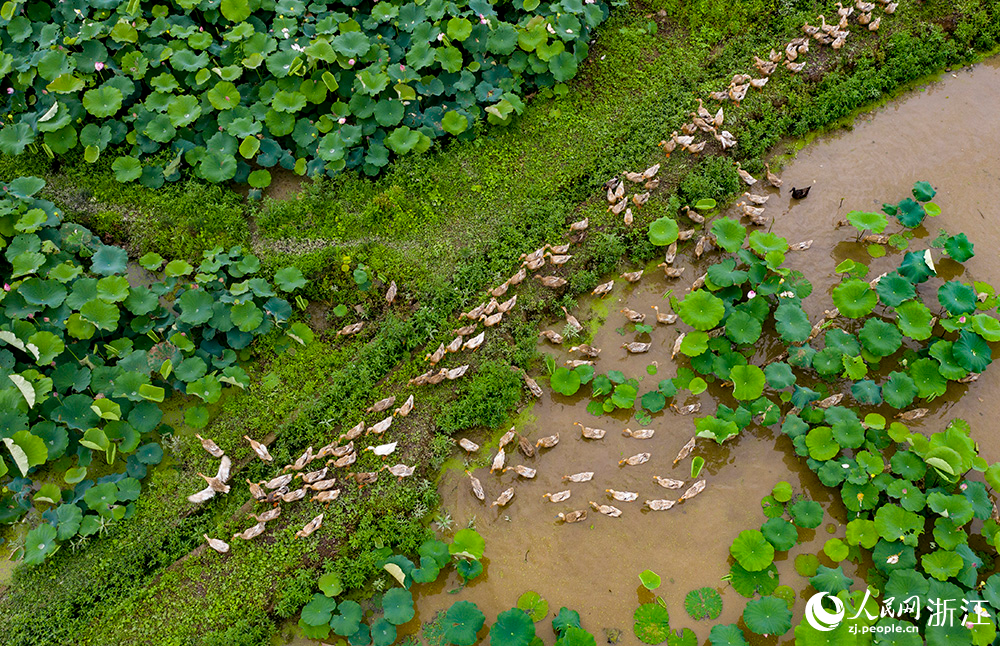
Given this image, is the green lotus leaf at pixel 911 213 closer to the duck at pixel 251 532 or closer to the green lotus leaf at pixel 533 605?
the green lotus leaf at pixel 533 605

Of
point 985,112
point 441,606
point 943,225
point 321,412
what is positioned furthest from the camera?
point 985,112

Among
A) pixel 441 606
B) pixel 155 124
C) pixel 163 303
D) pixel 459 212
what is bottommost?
pixel 441 606

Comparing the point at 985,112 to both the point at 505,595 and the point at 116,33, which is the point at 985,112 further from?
the point at 116,33

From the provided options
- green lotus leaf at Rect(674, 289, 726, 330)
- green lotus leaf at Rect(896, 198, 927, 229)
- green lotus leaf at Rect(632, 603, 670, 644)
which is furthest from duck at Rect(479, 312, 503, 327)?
green lotus leaf at Rect(896, 198, 927, 229)

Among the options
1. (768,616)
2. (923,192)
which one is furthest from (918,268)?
(768,616)

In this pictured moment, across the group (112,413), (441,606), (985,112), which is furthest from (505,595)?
(985,112)

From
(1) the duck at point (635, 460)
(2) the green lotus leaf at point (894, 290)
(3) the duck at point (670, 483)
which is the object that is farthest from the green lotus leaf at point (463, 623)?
(2) the green lotus leaf at point (894, 290)

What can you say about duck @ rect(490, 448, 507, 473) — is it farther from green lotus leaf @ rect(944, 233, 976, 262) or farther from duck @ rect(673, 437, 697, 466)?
green lotus leaf @ rect(944, 233, 976, 262)

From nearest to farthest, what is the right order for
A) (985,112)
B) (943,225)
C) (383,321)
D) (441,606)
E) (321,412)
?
(441,606) < (321,412) < (383,321) < (943,225) < (985,112)
